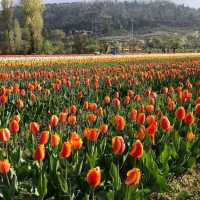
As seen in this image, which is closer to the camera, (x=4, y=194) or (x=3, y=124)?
(x=4, y=194)

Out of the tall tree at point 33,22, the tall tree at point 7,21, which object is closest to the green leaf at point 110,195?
the tall tree at point 33,22

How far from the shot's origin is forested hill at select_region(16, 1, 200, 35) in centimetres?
15062

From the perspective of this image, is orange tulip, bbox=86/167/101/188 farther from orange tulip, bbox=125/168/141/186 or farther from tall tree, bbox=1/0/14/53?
tall tree, bbox=1/0/14/53

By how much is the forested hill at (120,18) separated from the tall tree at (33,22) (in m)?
88.4

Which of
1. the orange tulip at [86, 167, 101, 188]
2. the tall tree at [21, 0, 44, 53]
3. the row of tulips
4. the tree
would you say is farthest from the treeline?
the orange tulip at [86, 167, 101, 188]

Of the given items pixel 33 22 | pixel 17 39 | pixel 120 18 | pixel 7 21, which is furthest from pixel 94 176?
pixel 120 18

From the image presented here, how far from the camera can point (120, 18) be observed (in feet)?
545

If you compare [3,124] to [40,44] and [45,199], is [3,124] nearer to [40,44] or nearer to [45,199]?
[45,199]

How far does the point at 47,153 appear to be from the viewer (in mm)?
4461

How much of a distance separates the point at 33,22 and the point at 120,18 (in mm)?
118471

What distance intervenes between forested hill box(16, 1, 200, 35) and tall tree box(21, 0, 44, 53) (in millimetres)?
88436

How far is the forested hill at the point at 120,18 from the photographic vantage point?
15062 cm

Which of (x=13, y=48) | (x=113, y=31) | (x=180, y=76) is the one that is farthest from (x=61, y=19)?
(x=180, y=76)

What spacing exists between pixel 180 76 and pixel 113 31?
137 m
